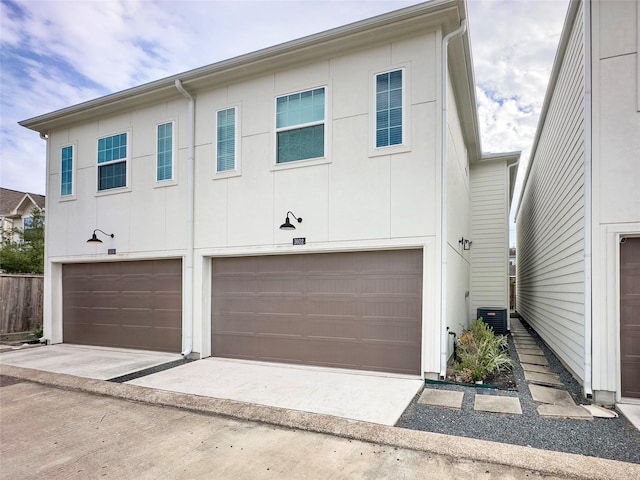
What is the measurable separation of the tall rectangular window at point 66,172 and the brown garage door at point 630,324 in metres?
10.7

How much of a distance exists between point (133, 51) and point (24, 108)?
4.26 m

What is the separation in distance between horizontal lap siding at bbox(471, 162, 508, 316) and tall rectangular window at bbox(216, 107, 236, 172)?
7.89m

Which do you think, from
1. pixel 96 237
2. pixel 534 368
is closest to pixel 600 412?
pixel 534 368

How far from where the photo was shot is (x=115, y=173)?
27.5ft

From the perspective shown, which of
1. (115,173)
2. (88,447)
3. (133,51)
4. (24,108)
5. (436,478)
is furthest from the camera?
(24,108)

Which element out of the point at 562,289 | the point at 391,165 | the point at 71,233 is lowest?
the point at 562,289

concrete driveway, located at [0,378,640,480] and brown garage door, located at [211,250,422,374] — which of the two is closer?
concrete driveway, located at [0,378,640,480]

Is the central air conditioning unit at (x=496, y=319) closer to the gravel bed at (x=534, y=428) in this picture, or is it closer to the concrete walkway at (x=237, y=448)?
the gravel bed at (x=534, y=428)

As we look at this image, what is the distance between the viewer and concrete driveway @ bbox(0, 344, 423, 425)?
14.5 feet

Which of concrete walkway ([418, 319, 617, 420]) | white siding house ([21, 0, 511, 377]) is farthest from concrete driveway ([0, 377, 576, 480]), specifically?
white siding house ([21, 0, 511, 377])

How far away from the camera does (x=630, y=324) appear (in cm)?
451

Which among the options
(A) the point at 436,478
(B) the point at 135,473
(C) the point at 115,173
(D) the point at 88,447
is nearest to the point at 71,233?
(C) the point at 115,173

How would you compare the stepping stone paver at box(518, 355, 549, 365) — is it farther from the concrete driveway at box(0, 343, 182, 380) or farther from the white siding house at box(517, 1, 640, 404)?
the concrete driveway at box(0, 343, 182, 380)

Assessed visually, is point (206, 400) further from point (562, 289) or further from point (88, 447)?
point (562, 289)
